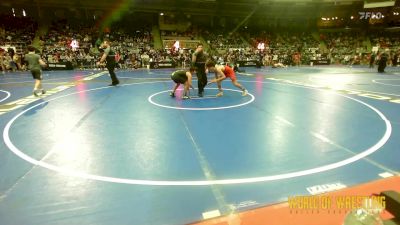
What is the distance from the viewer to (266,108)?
7.35 meters

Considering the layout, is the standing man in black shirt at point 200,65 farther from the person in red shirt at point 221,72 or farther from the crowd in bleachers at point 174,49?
the crowd in bleachers at point 174,49

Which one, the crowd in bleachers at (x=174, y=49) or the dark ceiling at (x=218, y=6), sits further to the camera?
the dark ceiling at (x=218, y=6)

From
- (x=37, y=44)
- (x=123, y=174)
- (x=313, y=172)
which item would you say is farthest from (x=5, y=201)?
(x=37, y=44)

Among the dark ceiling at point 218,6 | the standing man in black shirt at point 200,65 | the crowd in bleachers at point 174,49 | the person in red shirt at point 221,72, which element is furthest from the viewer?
the dark ceiling at point 218,6

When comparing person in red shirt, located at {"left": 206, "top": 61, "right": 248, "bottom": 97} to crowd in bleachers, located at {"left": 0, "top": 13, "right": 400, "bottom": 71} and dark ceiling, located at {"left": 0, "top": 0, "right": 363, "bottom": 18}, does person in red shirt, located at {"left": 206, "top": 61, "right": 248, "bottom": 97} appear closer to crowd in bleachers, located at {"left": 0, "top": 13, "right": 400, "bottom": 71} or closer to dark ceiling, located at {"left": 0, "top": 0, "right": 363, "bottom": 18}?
crowd in bleachers, located at {"left": 0, "top": 13, "right": 400, "bottom": 71}

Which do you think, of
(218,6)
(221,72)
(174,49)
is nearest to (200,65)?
(221,72)

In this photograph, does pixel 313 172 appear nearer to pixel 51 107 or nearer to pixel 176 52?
pixel 51 107

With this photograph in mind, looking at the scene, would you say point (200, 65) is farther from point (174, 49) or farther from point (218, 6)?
point (218, 6)

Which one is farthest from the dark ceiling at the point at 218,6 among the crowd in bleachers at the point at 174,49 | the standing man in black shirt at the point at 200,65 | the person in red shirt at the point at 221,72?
the person in red shirt at the point at 221,72

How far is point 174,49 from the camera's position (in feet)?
82.1

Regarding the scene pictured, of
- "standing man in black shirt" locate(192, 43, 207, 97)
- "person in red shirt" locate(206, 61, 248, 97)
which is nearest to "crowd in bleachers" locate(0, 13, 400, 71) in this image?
"standing man in black shirt" locate(192, 43, 207, 97)

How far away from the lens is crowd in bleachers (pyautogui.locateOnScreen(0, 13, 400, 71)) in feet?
73.3

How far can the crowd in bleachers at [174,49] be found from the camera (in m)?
22.3

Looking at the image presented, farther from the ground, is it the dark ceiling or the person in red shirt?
the dark ceiling
